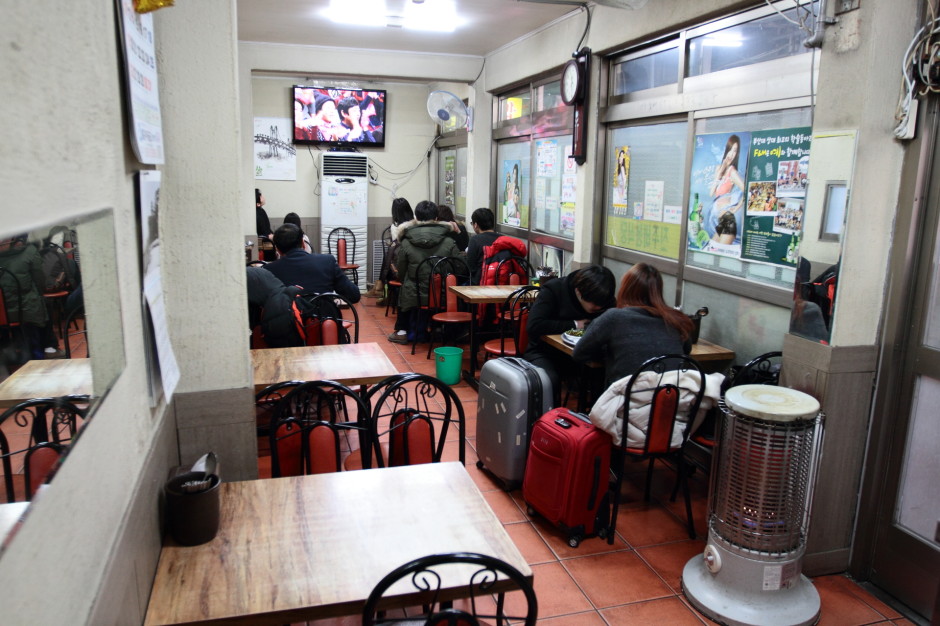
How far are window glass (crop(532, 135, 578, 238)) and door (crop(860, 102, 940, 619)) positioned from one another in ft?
10.2

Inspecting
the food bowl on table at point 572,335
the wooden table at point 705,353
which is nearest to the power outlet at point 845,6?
the wooden table at point 705,353

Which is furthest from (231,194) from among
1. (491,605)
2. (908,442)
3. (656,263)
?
(656,263)

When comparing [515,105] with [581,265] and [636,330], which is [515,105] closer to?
[581,265]

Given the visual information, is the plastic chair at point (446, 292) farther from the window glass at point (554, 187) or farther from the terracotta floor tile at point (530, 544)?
the terracotta floor tile at point (530, 544)

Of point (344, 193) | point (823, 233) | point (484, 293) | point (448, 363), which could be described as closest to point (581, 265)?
point (484, 293)

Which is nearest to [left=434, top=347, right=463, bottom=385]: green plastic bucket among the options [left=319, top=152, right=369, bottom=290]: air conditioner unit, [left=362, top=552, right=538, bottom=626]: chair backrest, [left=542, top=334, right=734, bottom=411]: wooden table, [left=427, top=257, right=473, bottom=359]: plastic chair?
[left=427, top=257, right=473, bottom=359]: plastic chair

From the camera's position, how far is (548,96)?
616 cm

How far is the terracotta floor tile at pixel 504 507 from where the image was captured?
3.34 metres

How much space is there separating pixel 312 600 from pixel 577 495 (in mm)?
1675

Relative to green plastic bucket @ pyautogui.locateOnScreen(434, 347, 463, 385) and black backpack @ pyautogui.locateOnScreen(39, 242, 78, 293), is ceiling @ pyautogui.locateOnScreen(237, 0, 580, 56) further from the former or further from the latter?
black backpack @ pyautogui.locateOnScreen(39, 242, 78, 293)

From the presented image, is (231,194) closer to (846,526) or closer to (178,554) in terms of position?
(178,554)

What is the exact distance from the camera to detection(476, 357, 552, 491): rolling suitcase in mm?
3438

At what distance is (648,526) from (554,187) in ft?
11.3

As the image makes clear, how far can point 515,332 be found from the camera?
4910 millimetres
